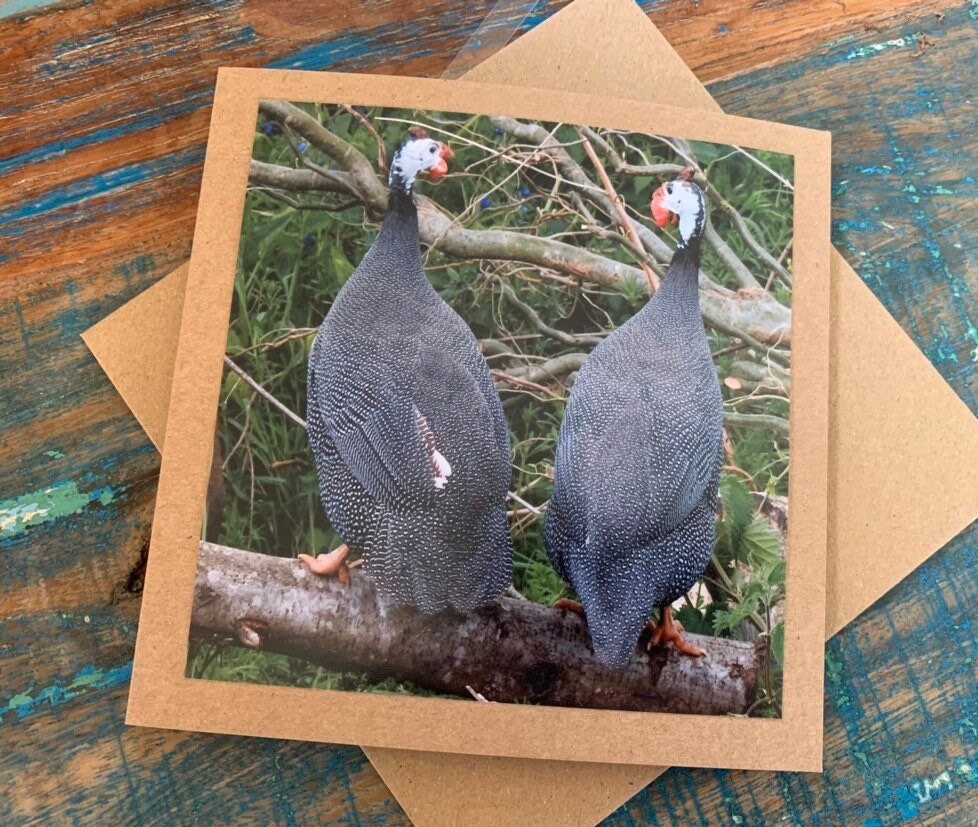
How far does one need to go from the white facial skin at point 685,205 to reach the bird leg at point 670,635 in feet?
0.75

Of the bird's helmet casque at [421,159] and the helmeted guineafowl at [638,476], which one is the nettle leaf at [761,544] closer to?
the helmeted guineafowl at [638,476]

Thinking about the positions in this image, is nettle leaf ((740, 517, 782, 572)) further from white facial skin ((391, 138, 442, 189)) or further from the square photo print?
white facial skin ((391, 138, 442, 189))

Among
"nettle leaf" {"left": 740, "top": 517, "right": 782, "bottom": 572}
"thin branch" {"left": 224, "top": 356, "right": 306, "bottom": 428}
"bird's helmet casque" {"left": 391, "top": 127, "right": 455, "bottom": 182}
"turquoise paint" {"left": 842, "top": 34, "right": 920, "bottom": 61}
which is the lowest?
"nettle leaf" {"left": 740, "top": 517, "right": 782, "bottom": 572}

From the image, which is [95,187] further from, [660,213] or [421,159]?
[660,213]

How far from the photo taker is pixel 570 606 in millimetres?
479


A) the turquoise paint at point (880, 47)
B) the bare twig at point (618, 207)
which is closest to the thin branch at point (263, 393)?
the bare twig at point (618, 207)

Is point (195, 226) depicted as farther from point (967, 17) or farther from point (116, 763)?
point (967, 17)

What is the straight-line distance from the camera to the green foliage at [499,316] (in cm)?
48

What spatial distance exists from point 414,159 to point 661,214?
155 mm

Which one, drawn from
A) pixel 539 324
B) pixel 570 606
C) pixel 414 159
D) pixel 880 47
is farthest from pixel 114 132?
pixel 880 47

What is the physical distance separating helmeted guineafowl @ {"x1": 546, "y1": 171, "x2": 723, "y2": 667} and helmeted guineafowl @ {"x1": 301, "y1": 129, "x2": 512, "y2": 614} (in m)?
0.04

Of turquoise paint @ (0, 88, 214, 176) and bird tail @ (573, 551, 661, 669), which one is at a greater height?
turquoise paint @ (0, 88, 214, 176)

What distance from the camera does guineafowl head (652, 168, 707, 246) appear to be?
531 millimetres

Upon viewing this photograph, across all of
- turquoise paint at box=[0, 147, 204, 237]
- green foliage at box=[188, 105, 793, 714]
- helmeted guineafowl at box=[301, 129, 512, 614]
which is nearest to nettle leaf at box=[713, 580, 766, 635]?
green foliage at box=[188, 105, 793, 714]
